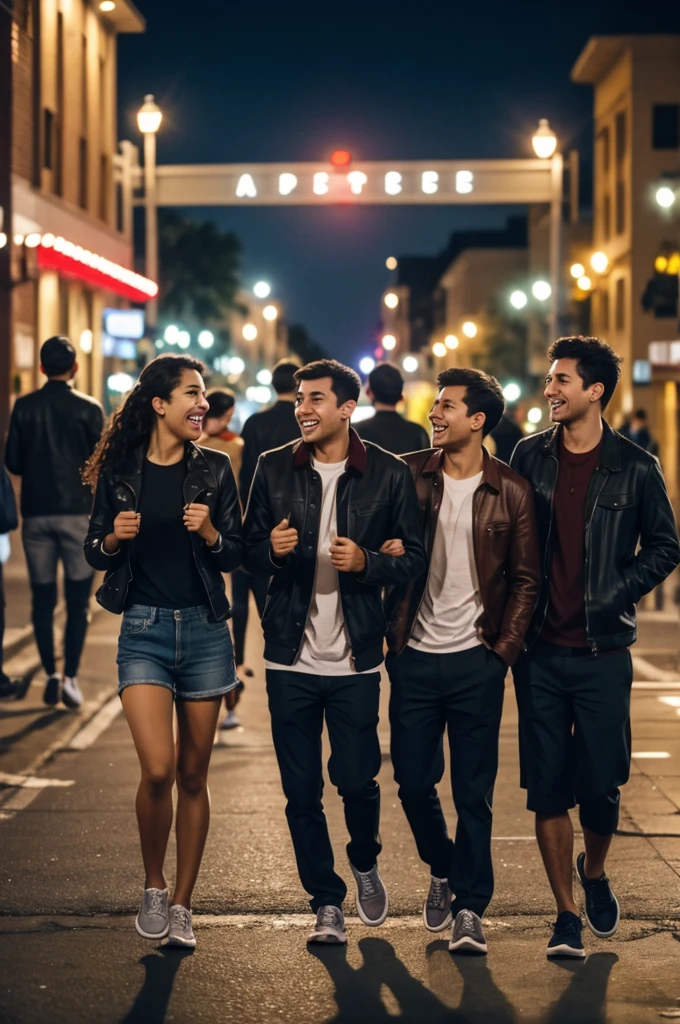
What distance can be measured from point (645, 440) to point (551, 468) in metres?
21.8

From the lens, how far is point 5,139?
27.7 meters

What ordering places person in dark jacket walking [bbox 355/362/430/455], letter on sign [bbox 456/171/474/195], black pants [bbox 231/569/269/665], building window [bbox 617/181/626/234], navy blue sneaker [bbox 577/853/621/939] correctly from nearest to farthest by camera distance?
navy blue sneaker [bbox 577/853/621/939] → black pants [bbox 231/569/269/665] → person in dark jacket walking [bbox 355/362/430/455] → letter on sign [bbox 456/171/474/195] → building window [bbox 617/181/626/234]

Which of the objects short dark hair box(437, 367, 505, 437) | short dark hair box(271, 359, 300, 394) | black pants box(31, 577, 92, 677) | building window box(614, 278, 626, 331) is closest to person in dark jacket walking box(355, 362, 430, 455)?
short dark hair box(271, 359, 300, 394)

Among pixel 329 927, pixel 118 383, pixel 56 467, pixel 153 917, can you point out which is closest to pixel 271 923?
pixel 329 927

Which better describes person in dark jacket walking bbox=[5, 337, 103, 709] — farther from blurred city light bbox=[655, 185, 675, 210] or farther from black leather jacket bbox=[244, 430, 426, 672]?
blurred city light bbox=[655, 185, 675, 210]

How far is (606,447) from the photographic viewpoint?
6289mm

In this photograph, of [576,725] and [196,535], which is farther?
[576,725]

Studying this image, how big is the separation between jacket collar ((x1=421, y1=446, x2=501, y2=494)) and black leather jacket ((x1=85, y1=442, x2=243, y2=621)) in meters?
0.68

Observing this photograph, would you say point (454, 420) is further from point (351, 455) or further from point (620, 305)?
point (620, 305)

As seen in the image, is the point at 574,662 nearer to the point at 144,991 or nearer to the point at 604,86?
the point at 144,991

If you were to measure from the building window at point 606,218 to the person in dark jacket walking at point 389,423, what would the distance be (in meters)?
50.3

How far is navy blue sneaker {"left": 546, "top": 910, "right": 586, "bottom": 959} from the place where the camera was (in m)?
5.98

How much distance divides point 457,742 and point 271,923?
3.03 feet

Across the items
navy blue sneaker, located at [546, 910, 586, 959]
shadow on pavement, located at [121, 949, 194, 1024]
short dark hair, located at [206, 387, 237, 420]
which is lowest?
shadow on pavement, located at [121, 949, 194, 1024]
